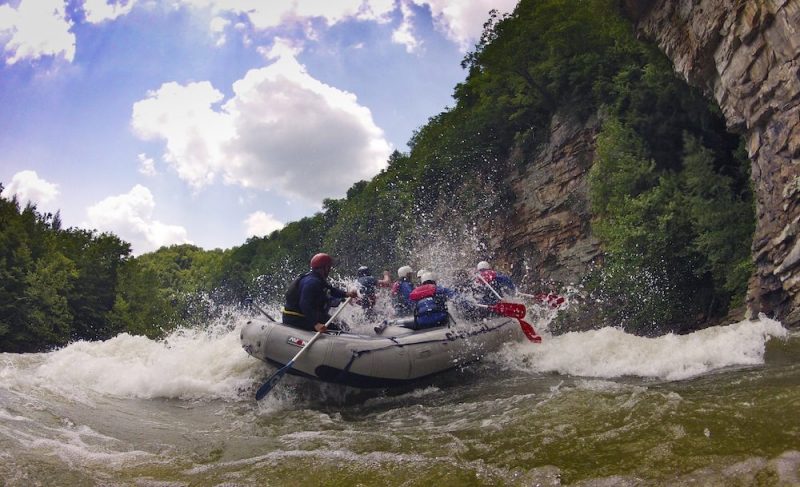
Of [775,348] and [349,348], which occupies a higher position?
[349,348]

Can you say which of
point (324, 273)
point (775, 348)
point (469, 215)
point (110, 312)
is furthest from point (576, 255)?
point (110, 312)

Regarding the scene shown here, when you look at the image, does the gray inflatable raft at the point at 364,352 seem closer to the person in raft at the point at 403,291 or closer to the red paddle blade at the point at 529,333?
the red paddle blade at the point at 529,333

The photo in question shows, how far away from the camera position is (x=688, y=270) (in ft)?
51.9

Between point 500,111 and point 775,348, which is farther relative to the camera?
point 500,111

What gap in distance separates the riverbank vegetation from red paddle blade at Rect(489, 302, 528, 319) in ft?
22.9

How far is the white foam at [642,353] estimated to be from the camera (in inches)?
280

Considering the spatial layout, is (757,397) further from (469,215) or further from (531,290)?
(469,215)

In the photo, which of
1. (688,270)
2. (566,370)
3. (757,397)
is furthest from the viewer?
(688,270)

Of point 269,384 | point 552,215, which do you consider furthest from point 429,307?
point 552,215

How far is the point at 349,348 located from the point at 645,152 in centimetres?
1481

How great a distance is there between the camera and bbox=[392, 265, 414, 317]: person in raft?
38.1ft

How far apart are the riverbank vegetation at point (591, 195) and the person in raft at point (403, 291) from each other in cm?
738

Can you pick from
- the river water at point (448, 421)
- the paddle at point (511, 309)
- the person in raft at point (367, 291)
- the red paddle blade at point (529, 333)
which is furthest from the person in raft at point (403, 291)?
the river water at point (448, 421)

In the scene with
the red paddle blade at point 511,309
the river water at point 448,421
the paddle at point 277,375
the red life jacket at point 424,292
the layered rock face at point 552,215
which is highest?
the layered rock face at point 552,215
